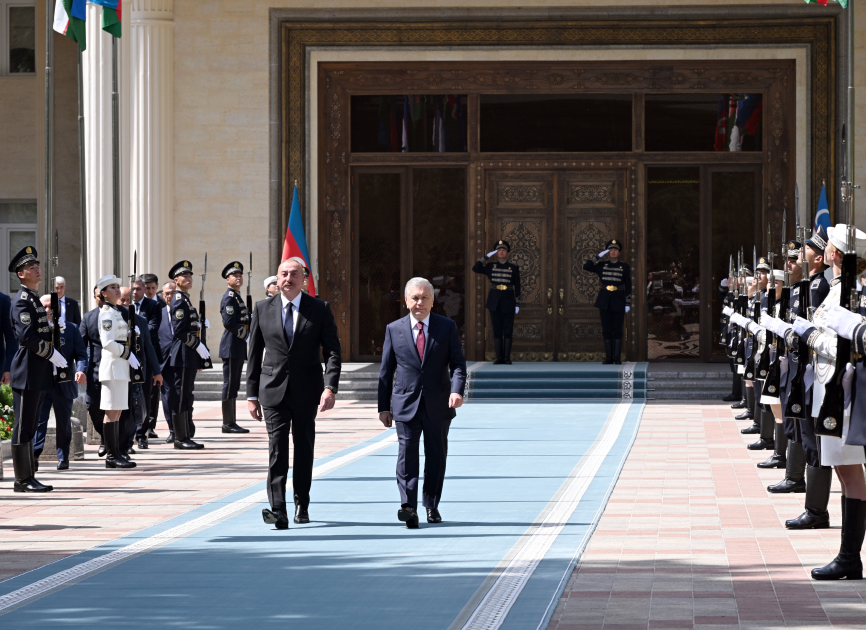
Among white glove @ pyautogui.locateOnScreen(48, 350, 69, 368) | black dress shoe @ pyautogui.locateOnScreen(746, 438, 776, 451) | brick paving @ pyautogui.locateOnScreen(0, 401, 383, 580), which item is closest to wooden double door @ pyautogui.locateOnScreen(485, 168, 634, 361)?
brick paving @ pyautogui.locateOnScreen(0, 401, 383, 580)

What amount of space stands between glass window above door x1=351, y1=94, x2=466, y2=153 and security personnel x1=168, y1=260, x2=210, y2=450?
999 cm

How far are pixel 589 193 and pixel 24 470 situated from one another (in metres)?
15.5

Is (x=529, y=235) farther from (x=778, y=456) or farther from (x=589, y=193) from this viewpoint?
(x=778, y=456)

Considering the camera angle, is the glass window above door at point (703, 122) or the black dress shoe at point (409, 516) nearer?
the black dress shoe at point (409, 516)

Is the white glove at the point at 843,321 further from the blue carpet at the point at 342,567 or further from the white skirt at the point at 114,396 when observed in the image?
the white skirt at the point at 114,396

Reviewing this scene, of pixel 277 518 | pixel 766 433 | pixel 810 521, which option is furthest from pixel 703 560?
pixel 766 433

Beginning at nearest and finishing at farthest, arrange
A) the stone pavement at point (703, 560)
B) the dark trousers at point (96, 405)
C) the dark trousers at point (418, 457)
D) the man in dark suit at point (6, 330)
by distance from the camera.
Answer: the stone pavement at point (703, 560), the dark trousers at point (418, 457), the man in dark suit at point (6, 330), the dark trousers at point (96, 405)

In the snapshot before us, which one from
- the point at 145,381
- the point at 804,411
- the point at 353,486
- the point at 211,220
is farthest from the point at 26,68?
the point at 804,411

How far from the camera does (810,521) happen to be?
29.3 ft

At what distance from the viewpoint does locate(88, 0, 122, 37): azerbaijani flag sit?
1742cm

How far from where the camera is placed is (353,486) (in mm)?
11516

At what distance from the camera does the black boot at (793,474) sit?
35.4 ft

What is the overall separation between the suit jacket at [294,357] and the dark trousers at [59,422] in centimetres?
379

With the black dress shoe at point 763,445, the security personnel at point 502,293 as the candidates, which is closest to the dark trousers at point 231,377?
the black dress shoe at point 763,445
